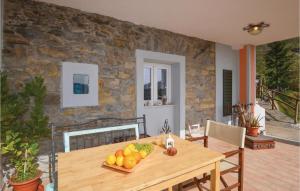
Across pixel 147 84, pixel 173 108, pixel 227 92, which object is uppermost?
pixel 147 84

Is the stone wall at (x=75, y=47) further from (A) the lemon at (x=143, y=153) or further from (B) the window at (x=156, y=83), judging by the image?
(A) the lemon at (x=143, y=153)

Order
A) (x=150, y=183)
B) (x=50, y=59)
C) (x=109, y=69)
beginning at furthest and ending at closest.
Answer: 1. (x=109, y=69)
2. (x=50, y=59)
3. (x=150, y=183)

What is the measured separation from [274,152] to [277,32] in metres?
2.53

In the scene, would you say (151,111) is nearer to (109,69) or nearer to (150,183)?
(109,69)

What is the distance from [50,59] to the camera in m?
2.70

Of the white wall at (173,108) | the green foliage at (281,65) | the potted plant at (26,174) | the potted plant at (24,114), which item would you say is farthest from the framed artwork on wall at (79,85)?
the green foliage at (281,65)

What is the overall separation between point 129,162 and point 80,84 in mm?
2038

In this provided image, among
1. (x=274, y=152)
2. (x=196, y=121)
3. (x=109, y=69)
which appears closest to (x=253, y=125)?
(x=274, y=152)

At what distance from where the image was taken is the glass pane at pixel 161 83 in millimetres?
4352

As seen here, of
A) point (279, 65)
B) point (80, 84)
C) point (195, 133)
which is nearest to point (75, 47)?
point (80, 84)

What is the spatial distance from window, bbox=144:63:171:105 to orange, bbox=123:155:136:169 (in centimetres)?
281

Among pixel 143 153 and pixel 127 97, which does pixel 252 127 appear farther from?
pixel 143 153

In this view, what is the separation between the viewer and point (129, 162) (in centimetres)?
129

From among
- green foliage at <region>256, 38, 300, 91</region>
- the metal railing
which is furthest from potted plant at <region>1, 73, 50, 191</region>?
green foliage at <region>256, 38, 300, 91</region>
